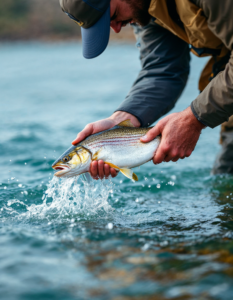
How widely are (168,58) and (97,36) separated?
117cm

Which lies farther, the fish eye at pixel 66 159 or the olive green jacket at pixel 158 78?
the olive green jacket at pixel 158 78

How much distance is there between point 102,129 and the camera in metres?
4.09

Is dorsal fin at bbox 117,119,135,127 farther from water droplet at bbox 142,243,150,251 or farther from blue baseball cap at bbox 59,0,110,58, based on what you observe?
water droplet at bbox 142,243,150,251

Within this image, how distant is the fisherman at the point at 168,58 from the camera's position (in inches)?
133

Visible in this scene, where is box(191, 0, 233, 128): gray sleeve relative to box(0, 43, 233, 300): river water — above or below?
above

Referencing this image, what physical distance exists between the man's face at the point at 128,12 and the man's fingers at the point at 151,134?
46.5 inches

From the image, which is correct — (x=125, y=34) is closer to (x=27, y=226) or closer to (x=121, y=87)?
(x=121, y=87)

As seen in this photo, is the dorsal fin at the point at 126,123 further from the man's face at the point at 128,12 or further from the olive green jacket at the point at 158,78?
the man's face at the point at 128,12

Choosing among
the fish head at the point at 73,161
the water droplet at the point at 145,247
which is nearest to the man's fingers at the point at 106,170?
the fish head at the point at 73,161

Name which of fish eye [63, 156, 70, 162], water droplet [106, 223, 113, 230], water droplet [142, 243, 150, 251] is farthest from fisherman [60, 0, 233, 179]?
water droplet [142, 243, 150, 251]

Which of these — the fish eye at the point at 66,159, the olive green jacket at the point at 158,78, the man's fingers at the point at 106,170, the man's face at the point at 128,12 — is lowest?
the man's fingers at the point at 106,170

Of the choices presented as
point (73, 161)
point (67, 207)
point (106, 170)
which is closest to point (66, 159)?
point (73, 161)

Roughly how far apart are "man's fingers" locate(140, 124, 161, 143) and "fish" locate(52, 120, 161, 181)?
0.14 ft

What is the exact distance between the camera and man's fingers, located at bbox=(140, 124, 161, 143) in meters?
3.79
